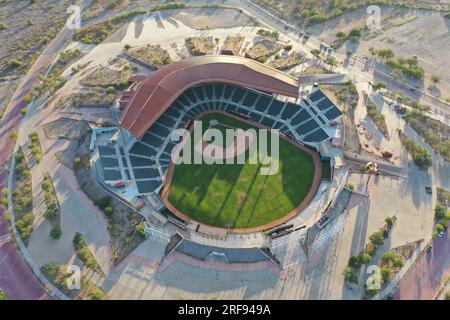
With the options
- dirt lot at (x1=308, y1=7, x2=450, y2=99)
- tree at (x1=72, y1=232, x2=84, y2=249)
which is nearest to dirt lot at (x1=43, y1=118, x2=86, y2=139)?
tree at (x1=72, y1=232, x2=84, y2=249)

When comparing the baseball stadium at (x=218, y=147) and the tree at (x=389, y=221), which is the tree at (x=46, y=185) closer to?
the baseball stadium at (x=218, y=147)

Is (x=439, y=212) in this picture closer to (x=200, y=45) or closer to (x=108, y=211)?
(x=108, y=211)

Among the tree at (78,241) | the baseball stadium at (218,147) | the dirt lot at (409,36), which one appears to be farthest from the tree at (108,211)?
the dirt lot at (409,36)

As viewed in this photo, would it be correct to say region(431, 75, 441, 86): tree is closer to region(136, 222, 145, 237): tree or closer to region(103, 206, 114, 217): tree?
region(136, 222, 145, 237): tree

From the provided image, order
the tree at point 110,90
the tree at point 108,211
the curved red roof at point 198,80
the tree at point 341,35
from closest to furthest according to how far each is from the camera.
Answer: the tree at point 108,211 → the curved red roof at point 198,80 → the tree at point 110,90 → the tree at point 341,35

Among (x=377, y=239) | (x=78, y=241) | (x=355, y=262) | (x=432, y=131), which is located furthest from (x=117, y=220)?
(x=432, y=131)

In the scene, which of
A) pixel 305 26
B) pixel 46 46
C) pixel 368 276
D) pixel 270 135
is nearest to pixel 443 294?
pixel 368 276
